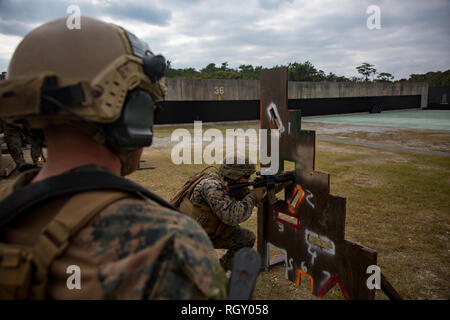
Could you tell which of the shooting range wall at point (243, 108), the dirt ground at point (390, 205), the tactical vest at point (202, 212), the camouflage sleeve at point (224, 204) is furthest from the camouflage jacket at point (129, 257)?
the shooting range wall at point (243, 108)

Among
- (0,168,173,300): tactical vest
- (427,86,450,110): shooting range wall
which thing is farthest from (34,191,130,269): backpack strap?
(427,86,450,110): shooting range wall

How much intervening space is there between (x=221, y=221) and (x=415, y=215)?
3.42 meters

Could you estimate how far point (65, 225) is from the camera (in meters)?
0.82

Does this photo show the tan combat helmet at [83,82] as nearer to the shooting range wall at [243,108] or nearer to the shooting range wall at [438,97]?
the shooting range wall at [243,108]

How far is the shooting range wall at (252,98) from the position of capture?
1720 centimetres

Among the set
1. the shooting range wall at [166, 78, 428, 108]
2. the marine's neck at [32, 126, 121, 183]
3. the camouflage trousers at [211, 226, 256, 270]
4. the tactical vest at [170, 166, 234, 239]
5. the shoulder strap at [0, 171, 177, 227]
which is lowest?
the camouflage trousers at [211, 226, 256, 270]

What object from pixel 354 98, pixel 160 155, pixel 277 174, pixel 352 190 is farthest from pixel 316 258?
pixel 354 98

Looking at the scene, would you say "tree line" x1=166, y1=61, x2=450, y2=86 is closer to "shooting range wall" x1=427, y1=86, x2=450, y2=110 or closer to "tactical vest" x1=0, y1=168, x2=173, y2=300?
"shooting range wall" x1=427, y1=86, x2=450, y2=110

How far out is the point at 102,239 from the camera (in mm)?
858

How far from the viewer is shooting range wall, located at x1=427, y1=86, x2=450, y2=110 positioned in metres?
26.6

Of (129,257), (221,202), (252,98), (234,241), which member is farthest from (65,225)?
(252,98)

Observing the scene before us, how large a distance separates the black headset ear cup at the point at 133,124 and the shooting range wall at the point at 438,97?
31699 mm

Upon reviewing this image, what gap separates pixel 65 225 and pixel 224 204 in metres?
1.77

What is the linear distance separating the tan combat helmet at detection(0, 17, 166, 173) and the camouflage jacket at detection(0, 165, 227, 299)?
0.83ft
